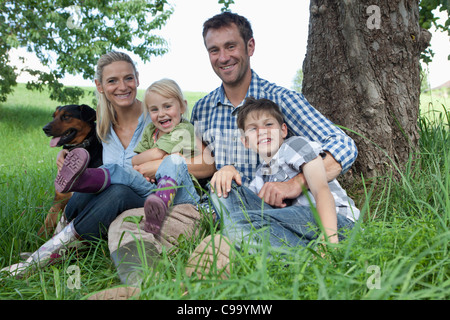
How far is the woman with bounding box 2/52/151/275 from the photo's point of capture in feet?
8.73

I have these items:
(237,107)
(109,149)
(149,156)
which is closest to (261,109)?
(237,107)

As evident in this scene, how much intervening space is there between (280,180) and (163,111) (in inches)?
40.4

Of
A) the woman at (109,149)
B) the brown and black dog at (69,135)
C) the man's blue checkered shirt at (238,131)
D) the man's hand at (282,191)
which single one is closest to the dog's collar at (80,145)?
the brown and black dog at (69,135)

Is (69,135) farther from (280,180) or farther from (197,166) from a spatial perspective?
(280,180)

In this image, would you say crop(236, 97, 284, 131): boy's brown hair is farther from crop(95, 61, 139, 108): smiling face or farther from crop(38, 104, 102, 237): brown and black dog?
crop(38, 104, 102, 237): brown and black dog

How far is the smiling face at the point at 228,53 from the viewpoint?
2.99 meters

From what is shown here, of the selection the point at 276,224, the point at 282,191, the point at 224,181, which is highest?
the point at 224,181

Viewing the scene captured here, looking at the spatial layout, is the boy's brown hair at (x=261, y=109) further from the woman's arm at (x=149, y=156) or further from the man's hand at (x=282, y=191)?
the woman's arm at (x=149, y=156)

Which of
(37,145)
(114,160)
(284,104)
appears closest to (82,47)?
(37,145)

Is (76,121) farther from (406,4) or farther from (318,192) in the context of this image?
(406,4)

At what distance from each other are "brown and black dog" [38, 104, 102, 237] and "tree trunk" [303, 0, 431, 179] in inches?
80.0

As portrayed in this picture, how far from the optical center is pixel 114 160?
3205 mm

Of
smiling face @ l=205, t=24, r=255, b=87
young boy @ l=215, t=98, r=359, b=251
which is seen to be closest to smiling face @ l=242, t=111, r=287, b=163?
young boy @ l=215, t=98, r=359, b=251

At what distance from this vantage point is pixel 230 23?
3.01m
